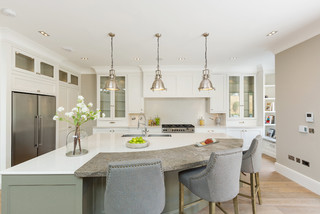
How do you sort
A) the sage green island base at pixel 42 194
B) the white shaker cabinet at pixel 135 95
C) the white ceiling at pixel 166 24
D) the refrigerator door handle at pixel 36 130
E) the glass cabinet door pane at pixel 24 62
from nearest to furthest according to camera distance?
1. the sage green island base at pixel 42 194
2. the white ceiling at pixel 166 24
3. the glass cabinet door pane at pixel 24 62
4. the refrigerator door handle at pixel 36 130
5. the white shaker cabinet at pixel 135 95

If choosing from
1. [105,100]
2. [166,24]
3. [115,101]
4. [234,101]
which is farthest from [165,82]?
[166,24]

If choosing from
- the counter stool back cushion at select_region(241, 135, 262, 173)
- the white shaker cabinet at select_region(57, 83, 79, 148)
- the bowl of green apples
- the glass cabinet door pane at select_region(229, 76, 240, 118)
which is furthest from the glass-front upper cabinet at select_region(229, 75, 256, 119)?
the white shaker cabinet at select_region(57, 83, 79, 148)

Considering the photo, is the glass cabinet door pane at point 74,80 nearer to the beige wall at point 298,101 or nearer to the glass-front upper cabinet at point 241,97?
the glass-front upper cabinet at point 241,97

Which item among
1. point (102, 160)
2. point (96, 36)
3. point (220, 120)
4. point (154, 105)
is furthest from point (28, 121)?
point (220, 120)

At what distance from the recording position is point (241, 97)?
4531 mm

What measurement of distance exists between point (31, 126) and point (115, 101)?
2064 mm

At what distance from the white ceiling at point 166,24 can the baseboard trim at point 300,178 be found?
2.31 meters

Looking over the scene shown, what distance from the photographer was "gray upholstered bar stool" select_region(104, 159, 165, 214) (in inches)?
42.0

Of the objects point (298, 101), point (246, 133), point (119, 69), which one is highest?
point (119, 69)

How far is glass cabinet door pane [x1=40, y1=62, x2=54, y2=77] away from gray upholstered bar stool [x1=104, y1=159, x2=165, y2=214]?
10.7 feet

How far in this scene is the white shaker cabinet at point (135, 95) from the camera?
4.46 metres

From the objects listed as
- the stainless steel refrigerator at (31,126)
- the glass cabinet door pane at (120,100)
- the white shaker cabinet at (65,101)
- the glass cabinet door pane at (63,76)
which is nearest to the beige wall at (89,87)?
the white shaker cabinet at (65,101)

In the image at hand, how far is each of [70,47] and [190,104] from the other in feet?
11.5

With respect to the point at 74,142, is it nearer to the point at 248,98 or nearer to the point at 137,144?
the point at 137,144
